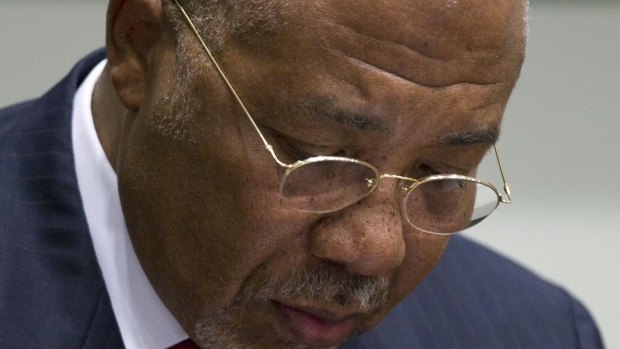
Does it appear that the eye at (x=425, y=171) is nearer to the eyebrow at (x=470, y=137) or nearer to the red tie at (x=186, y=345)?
the eyebrow at (x=470, y=137)

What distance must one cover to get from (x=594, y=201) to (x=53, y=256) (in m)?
1.41

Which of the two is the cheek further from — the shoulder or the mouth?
the shoulder

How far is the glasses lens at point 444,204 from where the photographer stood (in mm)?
1454

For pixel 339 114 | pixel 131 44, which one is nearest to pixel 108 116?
pixel 131 44

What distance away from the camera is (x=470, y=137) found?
142cm

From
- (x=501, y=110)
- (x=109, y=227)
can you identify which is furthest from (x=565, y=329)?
(x=109, y=227)

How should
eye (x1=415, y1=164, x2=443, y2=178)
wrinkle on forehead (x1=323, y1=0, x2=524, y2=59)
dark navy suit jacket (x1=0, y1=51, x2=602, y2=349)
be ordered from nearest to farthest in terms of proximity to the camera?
1. wrinkle on forehead (x1=323, y1=0, x2=524, y2=59)
2. eye (x1=415, y1=164, x2=443, y2=178)
3. dark navy suit jacket (x1=0, y1=51, x2=602, y2=349)

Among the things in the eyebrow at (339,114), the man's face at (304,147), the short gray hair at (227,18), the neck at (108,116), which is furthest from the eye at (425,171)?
the neck at (108,116)

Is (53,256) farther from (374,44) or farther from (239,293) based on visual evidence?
(374,44)

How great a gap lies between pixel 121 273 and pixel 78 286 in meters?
0.05

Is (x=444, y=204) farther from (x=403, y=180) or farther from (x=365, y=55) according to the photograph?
(x=365, y=55)

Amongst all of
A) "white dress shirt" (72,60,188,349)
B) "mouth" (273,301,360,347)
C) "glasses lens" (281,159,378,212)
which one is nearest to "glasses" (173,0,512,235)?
"glasses lens" (281,159,378,212)

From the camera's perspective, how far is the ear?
146 cm

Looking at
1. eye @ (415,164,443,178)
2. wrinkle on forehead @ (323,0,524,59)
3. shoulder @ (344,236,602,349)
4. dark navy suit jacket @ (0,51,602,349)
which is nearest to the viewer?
wrinkle on forehead @ (323,0,524,59)
